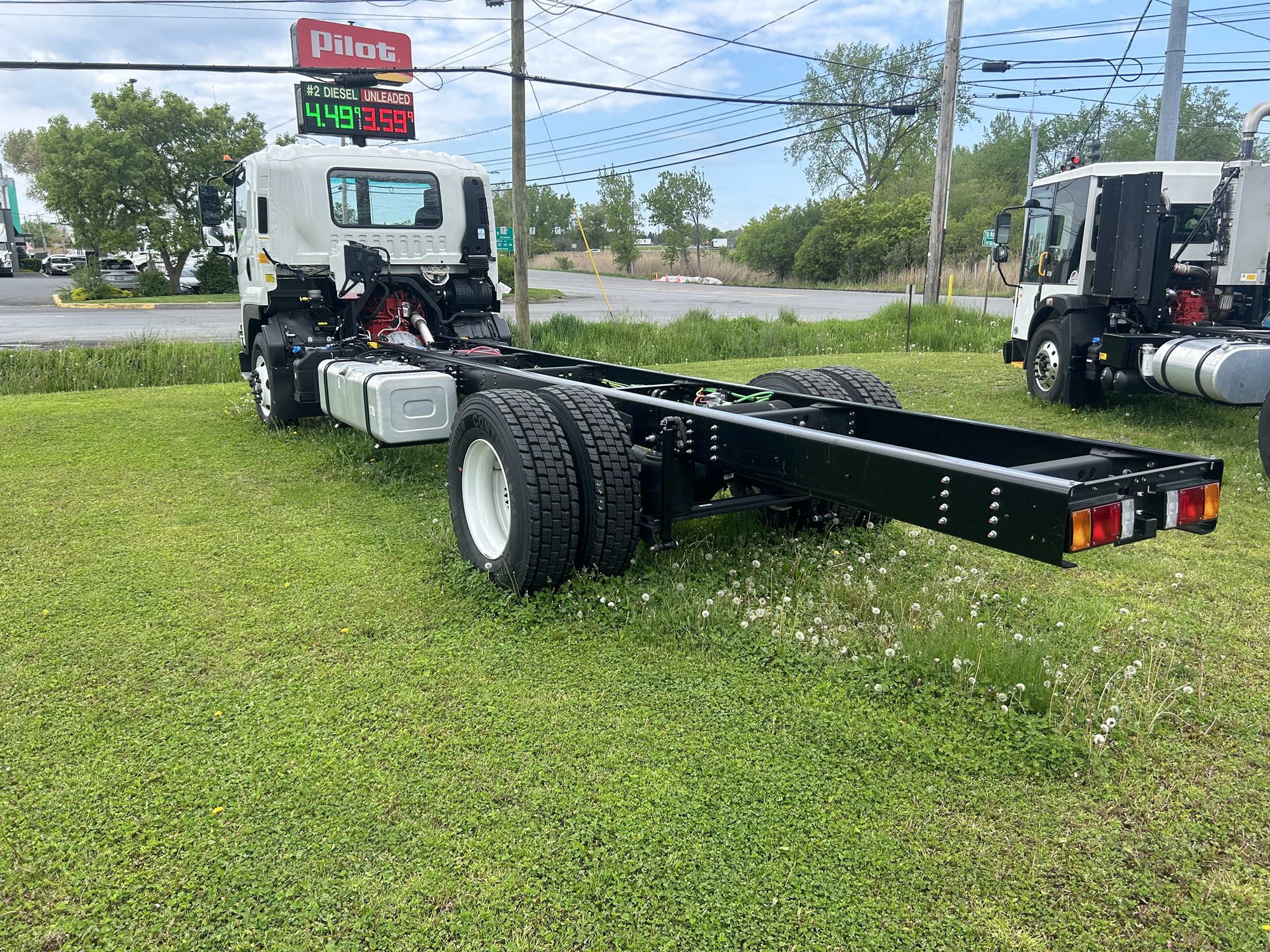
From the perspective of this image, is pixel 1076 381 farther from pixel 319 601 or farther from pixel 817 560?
pixel 319 601

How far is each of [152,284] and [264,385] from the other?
2877 cm

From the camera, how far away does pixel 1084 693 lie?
3.06m

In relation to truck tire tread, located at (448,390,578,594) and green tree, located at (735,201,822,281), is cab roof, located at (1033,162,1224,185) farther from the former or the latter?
green tree, located at (735,201,822,281)

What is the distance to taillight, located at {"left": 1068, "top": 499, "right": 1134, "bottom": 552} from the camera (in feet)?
8.02

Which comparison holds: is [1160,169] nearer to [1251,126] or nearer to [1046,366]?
[1251,126]

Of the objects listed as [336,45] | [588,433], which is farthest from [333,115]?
[588,433]

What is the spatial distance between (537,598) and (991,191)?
58.0 meters

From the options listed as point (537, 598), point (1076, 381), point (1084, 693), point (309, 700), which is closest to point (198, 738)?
point (309, 700)

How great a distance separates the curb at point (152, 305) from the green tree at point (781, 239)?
3133cm

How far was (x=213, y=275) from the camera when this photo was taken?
32.9 meters

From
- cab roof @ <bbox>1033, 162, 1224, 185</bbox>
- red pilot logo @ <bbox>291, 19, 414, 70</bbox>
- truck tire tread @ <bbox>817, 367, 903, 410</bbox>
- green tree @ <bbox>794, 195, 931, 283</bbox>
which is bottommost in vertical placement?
truck tire tread @ <bbox>817, 367, 903, 410</bbox>

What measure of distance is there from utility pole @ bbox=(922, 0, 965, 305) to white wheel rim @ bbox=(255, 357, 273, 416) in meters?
13.1

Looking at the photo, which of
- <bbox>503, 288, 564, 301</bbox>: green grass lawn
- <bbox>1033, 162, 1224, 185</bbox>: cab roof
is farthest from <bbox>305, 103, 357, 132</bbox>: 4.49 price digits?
<bbox>503, 288, 564, 301</bbox>: green grass lawn

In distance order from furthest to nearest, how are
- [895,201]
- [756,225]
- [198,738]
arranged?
[756,225] → [895,201] → [198,738]
